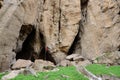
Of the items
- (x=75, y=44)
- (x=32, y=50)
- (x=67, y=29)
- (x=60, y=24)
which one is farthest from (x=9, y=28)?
(x=75, y=44)

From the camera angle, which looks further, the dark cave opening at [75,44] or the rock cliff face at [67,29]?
the dark cave opening at [75,44]

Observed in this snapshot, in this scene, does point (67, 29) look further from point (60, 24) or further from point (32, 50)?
point (32, 50)

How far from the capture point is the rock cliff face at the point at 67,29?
30359mm

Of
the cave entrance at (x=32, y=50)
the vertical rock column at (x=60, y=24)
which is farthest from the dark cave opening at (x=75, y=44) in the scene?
→ the cave entrance at (x=32, y=50)

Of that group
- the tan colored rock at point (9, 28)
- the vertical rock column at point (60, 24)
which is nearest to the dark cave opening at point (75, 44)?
the vertical rock column at point (60, 24)

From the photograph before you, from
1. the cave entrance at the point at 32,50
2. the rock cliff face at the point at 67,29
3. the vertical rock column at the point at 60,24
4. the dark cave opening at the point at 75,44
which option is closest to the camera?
the rock cliff face at the point at 67,29

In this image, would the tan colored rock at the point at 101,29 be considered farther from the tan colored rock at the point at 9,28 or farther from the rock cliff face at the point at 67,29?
the tan colored rock at the point at 9,28

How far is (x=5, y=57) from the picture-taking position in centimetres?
2345

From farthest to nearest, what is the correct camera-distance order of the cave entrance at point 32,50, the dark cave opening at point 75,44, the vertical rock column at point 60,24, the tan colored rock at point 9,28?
the dark cave opening at point 75,44
the cave entrance at point 32,50
the vertical rock column at point 60,24
the tan colored rock at point 9,28

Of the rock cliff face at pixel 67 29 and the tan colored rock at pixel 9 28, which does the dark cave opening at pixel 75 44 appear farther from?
the tan colored rock at pixel 9 28

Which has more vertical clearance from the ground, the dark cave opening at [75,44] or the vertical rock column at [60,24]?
the vertical rock column at [60,24]

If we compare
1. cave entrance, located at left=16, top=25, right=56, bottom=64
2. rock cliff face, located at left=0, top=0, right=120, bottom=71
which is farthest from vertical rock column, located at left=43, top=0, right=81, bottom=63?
cave entrance, located at left=16, top=25, right=56, bottom=64

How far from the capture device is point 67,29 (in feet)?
105

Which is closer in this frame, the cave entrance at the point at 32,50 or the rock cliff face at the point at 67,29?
the rock cliff face at the point at 67,29
